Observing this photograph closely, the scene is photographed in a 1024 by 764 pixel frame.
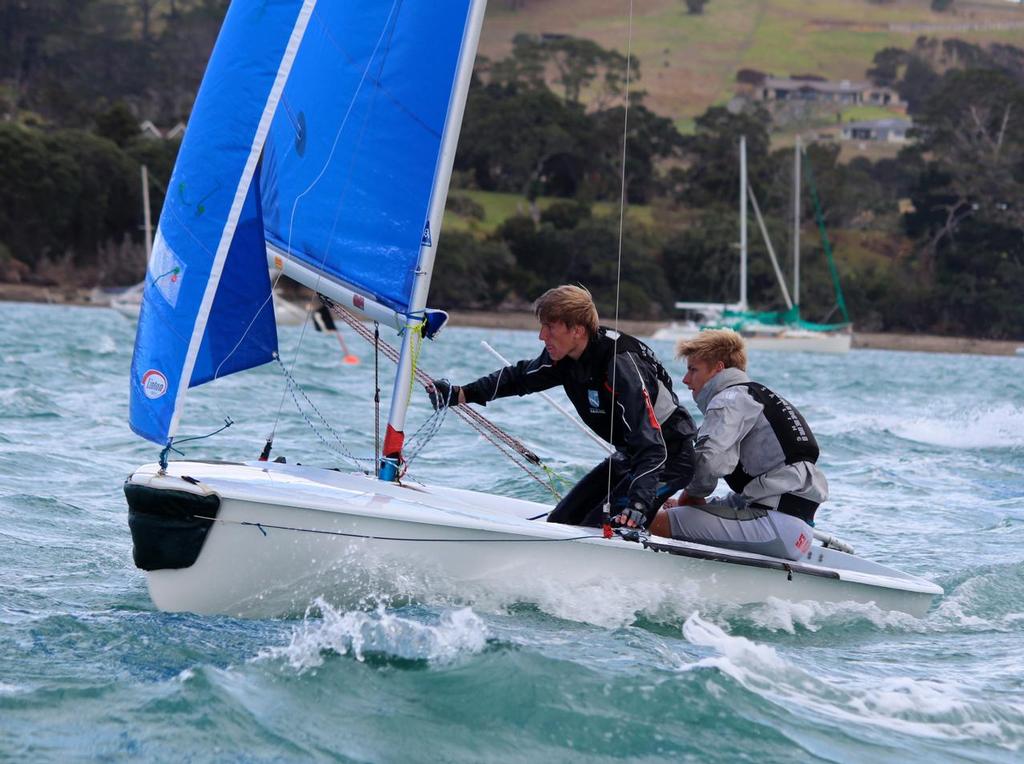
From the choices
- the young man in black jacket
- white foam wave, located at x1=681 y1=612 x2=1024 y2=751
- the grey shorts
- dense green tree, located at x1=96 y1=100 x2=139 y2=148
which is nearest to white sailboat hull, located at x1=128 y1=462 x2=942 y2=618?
the grey shorts

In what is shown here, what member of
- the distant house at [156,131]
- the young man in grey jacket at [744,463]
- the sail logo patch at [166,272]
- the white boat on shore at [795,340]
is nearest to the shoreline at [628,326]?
the white boat on shore at [795,340]

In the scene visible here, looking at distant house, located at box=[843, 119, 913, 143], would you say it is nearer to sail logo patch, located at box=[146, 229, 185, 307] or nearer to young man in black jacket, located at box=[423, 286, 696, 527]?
young man in black jacket, located at box=[423, 286, 696, 527]

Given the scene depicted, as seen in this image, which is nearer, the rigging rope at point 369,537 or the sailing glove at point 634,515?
the rigging rope at point 369,537

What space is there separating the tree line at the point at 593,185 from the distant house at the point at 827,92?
88.4 ft

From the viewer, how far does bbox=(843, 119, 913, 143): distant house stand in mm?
94500

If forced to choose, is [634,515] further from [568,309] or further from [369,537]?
[369,537]

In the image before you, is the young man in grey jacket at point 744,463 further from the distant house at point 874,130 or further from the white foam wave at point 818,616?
the distant house at point 874,130

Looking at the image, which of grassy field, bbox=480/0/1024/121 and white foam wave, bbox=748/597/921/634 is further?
grassy field, bbox=480/0/1024/121

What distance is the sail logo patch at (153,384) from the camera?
4.85 metres

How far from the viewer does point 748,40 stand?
116m

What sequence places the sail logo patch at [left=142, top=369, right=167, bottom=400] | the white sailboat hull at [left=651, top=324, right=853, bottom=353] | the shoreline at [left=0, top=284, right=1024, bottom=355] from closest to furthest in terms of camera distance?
the sail logo patch at [left=142, top=369, right=167, bottom=400] < the white sailboat hull at [left=651, top=324, right=853, bottom=353] < the shoreline at [left=0, top=284, right=1024, bottom=355]

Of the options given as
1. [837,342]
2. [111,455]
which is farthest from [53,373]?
[837,342]

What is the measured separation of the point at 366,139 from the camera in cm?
537

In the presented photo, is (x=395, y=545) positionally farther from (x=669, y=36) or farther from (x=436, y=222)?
(x=669, y=36)
